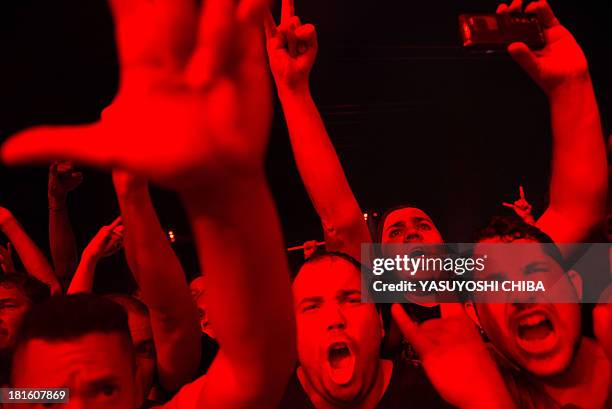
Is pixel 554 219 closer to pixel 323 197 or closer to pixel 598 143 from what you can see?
pixel 598 143

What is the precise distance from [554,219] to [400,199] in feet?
2.27

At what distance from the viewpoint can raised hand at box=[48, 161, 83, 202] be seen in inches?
45.1

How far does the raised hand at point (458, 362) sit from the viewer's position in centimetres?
65

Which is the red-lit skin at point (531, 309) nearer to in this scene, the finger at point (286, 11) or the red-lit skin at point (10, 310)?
the finger at point (286, 11)

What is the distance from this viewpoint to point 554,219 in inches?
35.4

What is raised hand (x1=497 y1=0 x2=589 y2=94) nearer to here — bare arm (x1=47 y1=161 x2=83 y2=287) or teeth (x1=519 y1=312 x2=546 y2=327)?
teeth (x1=519 y1=312 x2=546 y2=327)

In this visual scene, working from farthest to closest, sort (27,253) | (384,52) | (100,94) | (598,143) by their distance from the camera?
(384,52), (100,94), (27,253), (598,143)

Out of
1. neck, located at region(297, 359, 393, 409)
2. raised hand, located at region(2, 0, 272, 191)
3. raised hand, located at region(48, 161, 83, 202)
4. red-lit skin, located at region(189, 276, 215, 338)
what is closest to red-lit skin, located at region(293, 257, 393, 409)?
neck, located at region(297, 359, 393, 409)

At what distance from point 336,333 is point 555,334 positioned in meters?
0.28

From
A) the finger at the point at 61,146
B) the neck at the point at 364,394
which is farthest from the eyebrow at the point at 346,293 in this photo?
the finger at the point at 61,146

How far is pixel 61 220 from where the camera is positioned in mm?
1235

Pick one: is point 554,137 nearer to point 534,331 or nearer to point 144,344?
point 534,331

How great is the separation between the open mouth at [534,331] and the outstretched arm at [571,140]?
0.62 feet

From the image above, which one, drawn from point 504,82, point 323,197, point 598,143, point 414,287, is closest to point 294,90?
point 323,197
